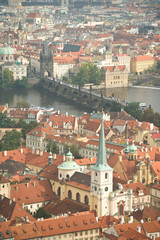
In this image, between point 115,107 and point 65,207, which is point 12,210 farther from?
point 115,107

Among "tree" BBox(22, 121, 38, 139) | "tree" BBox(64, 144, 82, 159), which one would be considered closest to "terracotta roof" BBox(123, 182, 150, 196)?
"tree" BBox(64, 144, 82, 159)

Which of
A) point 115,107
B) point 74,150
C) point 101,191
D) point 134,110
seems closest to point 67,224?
point 101,191

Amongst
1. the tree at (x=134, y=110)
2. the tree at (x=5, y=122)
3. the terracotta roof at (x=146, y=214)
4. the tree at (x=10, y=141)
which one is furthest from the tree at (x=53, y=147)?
the terracotta roof at (x=146, y=214)

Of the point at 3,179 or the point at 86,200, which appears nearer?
the point at 86,200

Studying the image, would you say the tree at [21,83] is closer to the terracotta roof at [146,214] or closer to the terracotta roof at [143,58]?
the terracotta roof at [143,58]

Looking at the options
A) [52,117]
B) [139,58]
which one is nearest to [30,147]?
[52,117]

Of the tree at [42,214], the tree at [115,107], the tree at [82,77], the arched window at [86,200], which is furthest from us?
the tree at [82,77]
